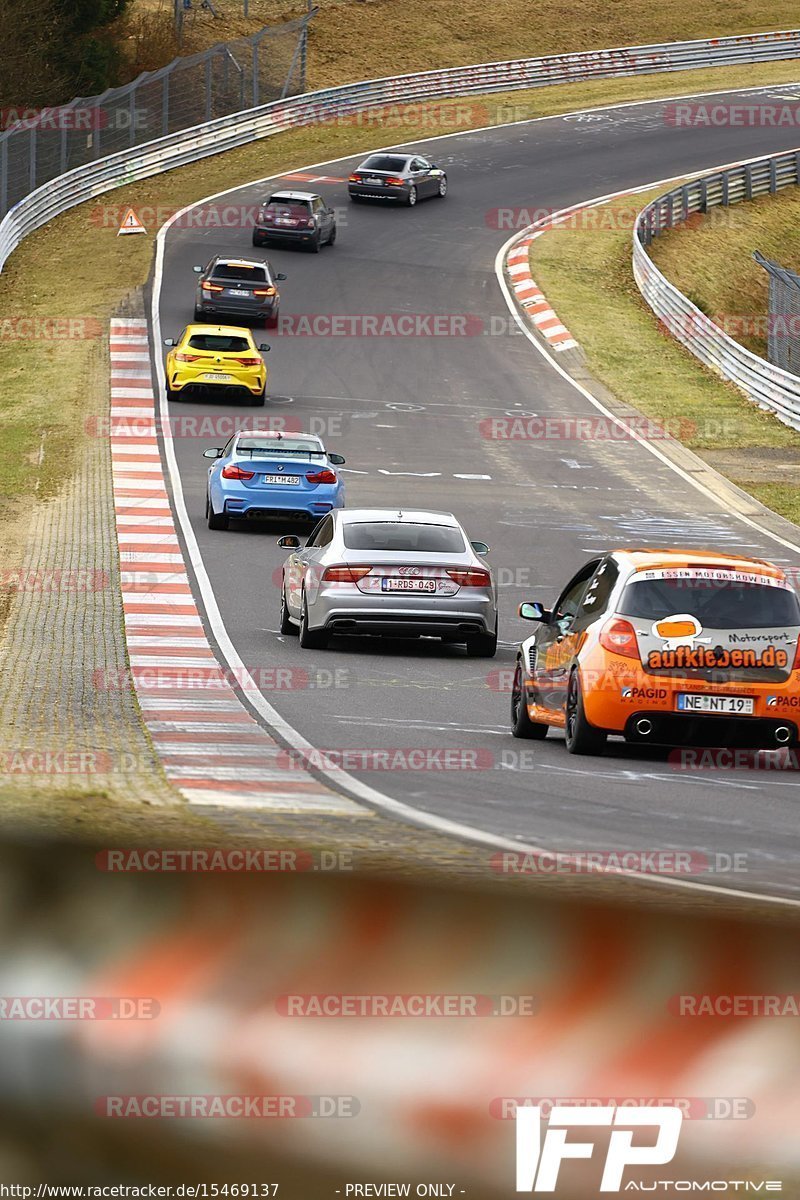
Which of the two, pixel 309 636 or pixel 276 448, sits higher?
pixel 276 448

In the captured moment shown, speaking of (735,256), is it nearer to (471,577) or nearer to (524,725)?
(471,577)

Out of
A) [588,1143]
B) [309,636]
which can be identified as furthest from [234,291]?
[588,1143]

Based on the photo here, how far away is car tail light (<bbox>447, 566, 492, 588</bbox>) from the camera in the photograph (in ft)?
57.3

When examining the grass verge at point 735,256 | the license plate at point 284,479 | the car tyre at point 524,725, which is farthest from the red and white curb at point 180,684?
the grass verge at point 735,256

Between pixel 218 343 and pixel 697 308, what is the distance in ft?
49.6

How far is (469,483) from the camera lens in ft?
101

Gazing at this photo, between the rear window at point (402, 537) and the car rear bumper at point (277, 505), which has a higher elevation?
the car rear bumper at point (277, 505)

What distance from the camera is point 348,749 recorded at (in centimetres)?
1229

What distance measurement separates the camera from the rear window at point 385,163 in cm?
5628

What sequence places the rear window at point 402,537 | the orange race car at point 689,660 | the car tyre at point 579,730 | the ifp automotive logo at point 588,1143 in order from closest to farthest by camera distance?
1. the ifp automotive logo at point 588,1143
2. the orange race car at point 689,660
3. the car tyre at point 579,730
4. the rear window at point 402,537

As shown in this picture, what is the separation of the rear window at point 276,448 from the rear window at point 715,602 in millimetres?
13364

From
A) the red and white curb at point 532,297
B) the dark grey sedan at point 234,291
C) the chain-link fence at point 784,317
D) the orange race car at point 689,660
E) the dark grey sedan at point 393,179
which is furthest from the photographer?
the dark grey sedan at point 393,179

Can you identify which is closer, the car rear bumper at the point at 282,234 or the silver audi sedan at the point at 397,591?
the silver audi sedan at the point at 397,591

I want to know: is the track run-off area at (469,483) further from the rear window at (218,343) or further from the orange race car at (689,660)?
the rear window at (218,343)
